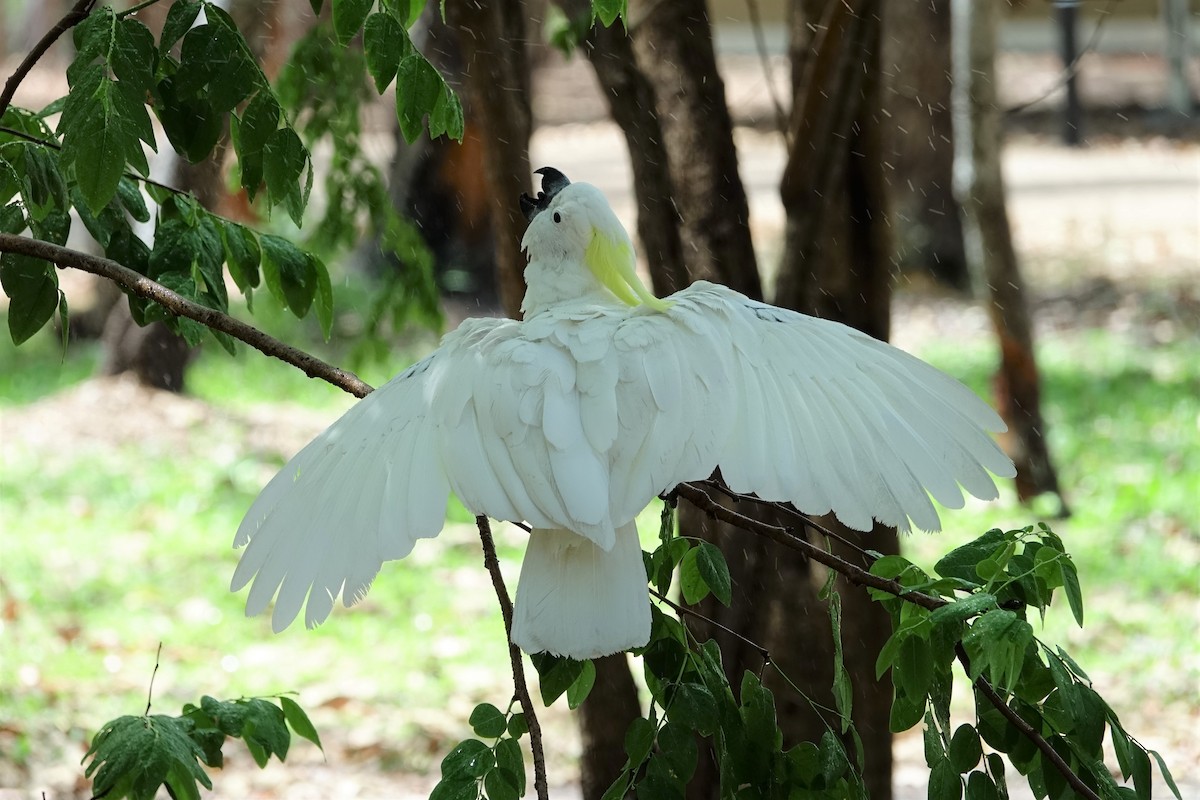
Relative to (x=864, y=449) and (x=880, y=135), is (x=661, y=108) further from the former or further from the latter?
(x=864, y=449)

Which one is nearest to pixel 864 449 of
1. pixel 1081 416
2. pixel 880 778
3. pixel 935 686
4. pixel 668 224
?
pixel 935 686

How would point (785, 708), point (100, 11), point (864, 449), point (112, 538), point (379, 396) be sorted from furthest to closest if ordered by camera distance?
point (112, 538), point (785, 708), point (379, 396), point (864, 449), point (100, 11)

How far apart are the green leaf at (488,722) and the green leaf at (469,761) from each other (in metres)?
0.02

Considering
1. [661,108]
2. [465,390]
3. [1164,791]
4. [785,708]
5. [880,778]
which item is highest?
[661,108]

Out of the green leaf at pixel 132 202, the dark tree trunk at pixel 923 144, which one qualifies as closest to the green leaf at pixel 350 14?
the green leaf at pixel 132 202

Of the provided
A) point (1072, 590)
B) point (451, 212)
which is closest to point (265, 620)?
point (1072, 590)

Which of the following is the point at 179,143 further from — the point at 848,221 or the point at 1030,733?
the point at 848,221

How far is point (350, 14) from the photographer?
1521mm

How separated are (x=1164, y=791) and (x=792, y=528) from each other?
69.4 inches

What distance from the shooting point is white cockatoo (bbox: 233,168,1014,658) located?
5.44 feet

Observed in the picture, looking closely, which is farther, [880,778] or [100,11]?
[880,778]

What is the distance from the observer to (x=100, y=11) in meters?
1.55

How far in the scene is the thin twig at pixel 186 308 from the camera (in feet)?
5.63

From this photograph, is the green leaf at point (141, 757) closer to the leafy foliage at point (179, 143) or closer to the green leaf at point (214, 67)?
the leafy foliage at point (179, 143)
